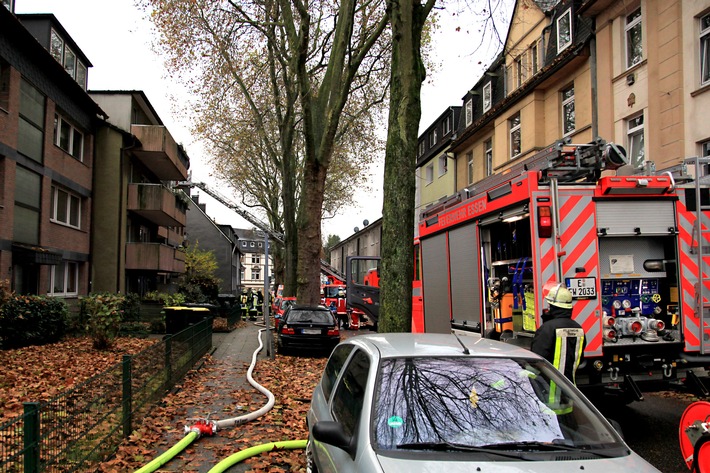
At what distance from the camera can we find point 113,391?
5.61 metres

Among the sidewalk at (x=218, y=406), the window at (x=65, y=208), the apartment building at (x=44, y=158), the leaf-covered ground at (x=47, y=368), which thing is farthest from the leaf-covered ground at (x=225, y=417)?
the window at (x=65, y=208)

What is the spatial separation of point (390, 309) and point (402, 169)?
215 cm

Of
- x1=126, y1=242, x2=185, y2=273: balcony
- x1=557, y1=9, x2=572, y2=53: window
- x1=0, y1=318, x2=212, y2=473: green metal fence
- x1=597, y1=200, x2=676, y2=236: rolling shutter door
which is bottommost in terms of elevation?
x1=0, y1=318, x2=212, y2=473: green metal fence

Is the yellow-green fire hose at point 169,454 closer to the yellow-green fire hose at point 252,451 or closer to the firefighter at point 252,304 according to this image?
the yellow-green fire hose at point 252,451

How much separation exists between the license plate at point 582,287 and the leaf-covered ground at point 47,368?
641cm

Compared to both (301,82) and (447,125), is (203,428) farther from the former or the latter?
(447,125)

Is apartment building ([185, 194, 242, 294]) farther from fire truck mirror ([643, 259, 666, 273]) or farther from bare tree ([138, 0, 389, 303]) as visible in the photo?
fire truck mirror ([643, 259, 666, 273])

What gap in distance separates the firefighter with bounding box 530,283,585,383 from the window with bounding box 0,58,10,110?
51.2 ft

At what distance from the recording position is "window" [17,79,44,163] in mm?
16031

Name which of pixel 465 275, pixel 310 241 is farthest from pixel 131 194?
pixel 465 275

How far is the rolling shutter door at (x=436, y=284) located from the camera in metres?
8.66

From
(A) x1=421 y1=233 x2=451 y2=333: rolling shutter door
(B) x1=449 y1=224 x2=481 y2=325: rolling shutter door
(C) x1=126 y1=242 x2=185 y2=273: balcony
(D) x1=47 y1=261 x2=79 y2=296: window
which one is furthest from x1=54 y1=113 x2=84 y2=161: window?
(B) x1=449 y1=224 x2=481 y2=325: rolling shutter door

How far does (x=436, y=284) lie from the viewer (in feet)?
30.1

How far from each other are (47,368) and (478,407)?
30.7ft
